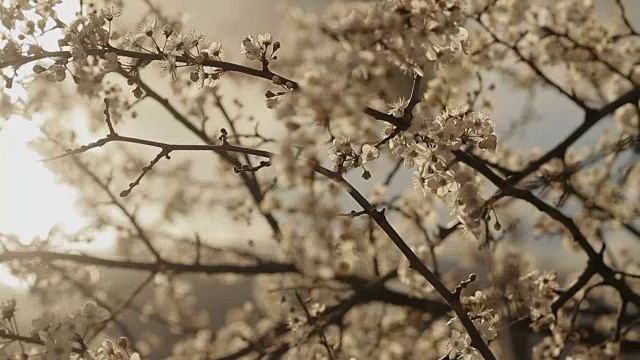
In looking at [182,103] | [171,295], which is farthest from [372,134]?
[171,295]

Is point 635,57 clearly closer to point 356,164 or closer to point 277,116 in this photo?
point 277,116

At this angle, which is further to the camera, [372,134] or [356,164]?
[372,134]

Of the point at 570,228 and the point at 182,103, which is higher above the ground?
the point at 182,103

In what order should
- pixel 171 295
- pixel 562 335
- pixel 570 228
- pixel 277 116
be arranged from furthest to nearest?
pixel 171 295
pixel 277 116
pixel 562 335
pixel 570 228

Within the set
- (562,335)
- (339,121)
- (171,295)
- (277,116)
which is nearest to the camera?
Result: (562,335)

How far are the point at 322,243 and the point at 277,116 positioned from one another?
905mm

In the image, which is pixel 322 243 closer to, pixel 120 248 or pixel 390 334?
pixel 390 334

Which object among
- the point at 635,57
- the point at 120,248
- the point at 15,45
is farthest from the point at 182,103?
the point at 635,57

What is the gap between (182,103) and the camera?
151 inches

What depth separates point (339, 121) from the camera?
3.32m

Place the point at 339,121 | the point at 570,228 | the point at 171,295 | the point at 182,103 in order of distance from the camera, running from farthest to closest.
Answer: the point at 171,295, the point at 182,103, the point at 339,121, the point at 570,228

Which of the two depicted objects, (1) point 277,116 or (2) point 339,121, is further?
(2) point 339,121

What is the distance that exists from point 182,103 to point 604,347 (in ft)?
7.62

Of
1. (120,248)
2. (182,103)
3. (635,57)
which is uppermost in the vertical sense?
(635,57)
